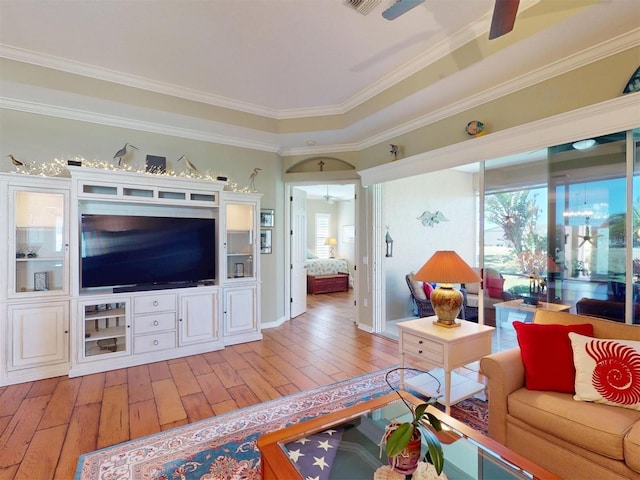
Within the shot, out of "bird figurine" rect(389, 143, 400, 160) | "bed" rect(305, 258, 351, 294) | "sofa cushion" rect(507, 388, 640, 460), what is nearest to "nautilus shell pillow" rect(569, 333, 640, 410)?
"sofa cushion" rect(507, 388, 640, 460)

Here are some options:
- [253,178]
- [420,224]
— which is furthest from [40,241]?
[420,224]

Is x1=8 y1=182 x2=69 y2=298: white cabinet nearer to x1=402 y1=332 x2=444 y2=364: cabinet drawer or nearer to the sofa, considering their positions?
x1=402 y1=332 x2=444 y2=364: cabinet drawer

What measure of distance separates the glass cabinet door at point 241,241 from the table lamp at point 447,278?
2.52 meters

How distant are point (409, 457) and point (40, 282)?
3870 mm

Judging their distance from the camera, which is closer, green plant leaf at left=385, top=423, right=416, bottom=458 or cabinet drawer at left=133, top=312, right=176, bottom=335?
green plant leaf at left=385, top=423, right=416, bottom=458

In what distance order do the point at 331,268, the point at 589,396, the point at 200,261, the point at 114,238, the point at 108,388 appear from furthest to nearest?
1. the point at 331,268
2. the point at 200,261
3. the point at 114,238
4. the point at 108,388
5. the point at 589,396

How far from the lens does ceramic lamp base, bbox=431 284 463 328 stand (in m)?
2.73

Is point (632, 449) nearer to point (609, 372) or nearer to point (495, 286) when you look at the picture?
point (609, 372)

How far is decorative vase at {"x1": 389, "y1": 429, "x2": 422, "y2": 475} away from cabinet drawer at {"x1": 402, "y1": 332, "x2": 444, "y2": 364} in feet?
4.33

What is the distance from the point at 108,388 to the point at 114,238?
155cm

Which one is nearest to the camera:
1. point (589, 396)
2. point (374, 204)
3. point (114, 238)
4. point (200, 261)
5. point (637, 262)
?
point (589, 396)

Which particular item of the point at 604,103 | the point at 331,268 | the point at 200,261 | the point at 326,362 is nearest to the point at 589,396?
the point at 604,103

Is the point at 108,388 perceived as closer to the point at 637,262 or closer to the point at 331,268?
the point at 637,262

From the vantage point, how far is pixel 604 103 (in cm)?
240
